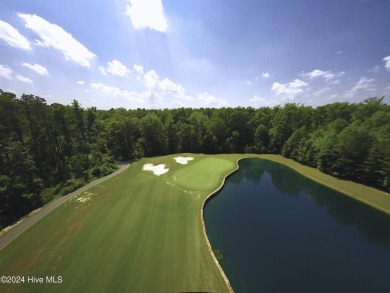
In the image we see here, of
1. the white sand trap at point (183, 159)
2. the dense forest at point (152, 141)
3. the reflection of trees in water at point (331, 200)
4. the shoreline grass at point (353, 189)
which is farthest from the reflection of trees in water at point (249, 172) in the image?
the white sand trap at point (183, 159)

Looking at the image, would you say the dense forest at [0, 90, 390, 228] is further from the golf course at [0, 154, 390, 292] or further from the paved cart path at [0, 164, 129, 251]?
the golf course at [0, 154, 390, 292]

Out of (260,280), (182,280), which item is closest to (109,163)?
(182,280)

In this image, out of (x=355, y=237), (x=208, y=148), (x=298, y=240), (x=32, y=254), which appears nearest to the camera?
(x=32, y=254)

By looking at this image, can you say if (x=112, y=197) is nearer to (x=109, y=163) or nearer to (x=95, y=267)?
(x=95, y=267)

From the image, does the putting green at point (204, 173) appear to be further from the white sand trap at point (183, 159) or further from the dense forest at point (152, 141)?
the dense forest at point (152, 141)

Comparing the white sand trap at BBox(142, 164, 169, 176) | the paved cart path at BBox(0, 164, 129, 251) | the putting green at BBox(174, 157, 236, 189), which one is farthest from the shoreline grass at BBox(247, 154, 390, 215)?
the paved cart path at BBox(0, 164, 129, 251)

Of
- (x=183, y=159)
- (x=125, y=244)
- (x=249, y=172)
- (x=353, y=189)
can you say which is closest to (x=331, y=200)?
(x=353, y=189)

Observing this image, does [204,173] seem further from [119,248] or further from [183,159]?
[119,248]
